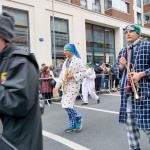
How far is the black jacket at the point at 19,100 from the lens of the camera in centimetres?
174

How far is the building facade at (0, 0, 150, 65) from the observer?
62.5 ft

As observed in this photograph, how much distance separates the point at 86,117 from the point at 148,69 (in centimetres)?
454

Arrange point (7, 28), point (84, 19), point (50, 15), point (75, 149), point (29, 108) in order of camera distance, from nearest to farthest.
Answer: point (29, 108)
point (7, 28)
point (75, 149)
point (50, 15)
point (84, 19)

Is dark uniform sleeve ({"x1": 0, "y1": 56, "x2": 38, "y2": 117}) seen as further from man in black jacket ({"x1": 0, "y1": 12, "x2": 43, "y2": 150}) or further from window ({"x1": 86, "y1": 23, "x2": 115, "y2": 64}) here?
window ({"x1": 86, "y1": 23, "x2": 115, "y2": 64})

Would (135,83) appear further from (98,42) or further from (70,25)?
(98,42)

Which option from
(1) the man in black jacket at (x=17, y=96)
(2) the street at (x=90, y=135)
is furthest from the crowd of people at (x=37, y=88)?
(2) the street at (x=90, y=135)

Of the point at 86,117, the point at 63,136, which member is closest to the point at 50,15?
the point at 86,117

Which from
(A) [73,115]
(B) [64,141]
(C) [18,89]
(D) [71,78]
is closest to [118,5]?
(D) [71,78]

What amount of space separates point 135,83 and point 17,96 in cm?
201

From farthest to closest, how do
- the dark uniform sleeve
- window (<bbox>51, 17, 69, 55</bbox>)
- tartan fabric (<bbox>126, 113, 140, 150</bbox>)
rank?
window (<bbox>51, 17, 69, 55</bbox>) → tartan fabric (<bbox>126, 113, 140, 150</bbox>) → the dark uniform sleeve

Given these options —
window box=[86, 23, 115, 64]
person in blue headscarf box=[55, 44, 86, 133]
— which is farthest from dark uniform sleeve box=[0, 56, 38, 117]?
window box=[86, 23, 115, 64]

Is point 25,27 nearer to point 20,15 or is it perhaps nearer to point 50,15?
point 20,15

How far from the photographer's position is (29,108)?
1.81 meters

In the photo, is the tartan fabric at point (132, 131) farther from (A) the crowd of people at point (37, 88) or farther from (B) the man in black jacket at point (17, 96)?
(B) the man in black jacket at point (17, 96)
